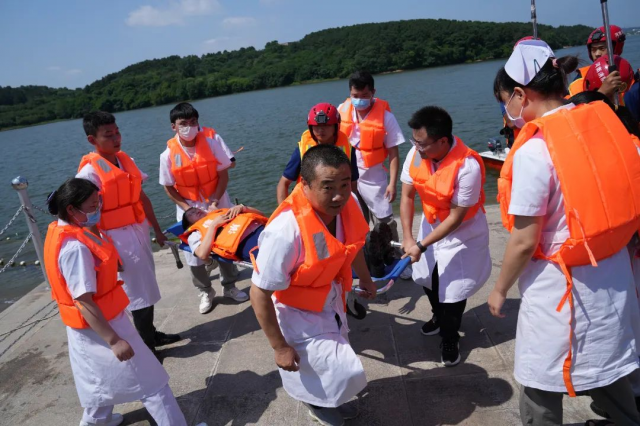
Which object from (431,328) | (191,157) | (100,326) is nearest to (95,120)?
(191,157)

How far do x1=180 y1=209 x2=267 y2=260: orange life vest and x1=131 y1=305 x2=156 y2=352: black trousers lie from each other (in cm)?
79

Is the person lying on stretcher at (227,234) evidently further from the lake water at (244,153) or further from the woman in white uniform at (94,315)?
the lake water at (244,153)

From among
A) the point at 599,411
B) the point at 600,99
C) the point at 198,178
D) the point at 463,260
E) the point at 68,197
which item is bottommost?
the point at 599,411

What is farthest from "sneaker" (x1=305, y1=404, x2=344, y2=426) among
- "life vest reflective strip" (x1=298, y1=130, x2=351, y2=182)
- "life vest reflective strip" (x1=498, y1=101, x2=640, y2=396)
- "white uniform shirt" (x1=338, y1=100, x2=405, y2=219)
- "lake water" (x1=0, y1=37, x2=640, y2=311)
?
"lake water" (x1=0, y1=37, x2=640, y2=311)

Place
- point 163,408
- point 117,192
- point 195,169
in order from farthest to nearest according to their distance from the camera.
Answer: point 195,169 → point 117,192 → point 163,408

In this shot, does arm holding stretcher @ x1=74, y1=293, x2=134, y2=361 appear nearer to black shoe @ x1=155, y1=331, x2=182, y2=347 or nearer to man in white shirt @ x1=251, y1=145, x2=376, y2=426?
man in white shirt @ x1=251, y1=145, x2=376, y2=426

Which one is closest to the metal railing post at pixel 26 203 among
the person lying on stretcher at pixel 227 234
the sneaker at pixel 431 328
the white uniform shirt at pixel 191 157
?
the white uniform shirt at pixel 191 157

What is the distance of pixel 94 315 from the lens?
9.34 ft

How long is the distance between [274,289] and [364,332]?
6.52 feet

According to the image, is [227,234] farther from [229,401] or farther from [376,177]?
[376,177]

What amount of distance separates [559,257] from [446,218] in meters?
1.33

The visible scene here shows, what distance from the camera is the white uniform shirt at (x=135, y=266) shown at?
4.12 metres

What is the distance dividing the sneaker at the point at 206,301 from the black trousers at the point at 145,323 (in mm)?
835

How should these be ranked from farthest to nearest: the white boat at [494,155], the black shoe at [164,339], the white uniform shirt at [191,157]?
1. the white boat at [494,155]
2. the white uniform shirt at [191,157]
3. the black shoe at [164,339]
